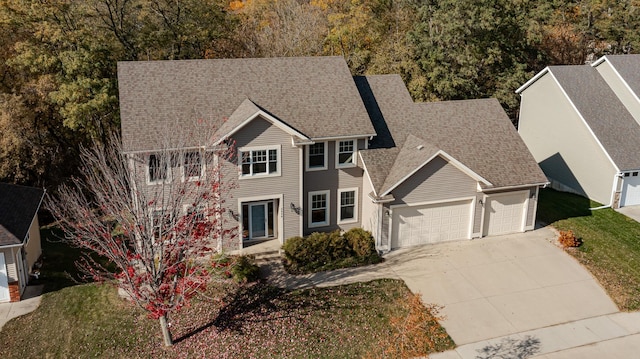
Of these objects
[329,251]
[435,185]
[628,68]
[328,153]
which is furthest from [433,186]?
[628,68]

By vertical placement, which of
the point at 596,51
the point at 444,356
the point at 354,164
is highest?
the point at 596,51

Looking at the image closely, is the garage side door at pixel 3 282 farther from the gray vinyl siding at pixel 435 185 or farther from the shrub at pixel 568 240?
the shrub at pixel 568 240

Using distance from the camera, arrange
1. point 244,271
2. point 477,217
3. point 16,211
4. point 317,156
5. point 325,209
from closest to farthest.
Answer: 1. point 244,271
2. point 16,211
3. point 317,156
4. point 477,217
5. point 325,209

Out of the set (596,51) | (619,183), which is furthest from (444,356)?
(596,51)

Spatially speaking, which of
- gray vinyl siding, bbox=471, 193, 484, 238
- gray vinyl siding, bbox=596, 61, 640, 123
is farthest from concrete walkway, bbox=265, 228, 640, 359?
gray vinyl siding, bbox=596, 61, 640, 123

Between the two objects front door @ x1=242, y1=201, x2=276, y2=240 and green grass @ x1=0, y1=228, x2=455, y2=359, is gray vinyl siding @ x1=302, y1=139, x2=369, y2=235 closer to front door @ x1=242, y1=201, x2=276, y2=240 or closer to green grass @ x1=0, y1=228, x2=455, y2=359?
front door @ x1=242, y1=201, x2=276, y2=240

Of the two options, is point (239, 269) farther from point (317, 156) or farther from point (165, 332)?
point (317, 156)

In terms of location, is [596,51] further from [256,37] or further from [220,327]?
[220,327]
